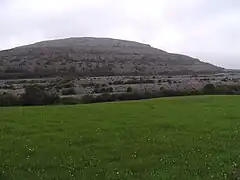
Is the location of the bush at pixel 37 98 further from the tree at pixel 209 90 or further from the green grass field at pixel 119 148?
the green grass field at pixel 119 148

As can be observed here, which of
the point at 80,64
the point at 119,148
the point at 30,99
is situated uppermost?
the point at 80,64

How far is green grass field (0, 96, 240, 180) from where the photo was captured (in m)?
14.5

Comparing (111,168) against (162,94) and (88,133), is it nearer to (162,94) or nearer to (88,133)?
(88,133)

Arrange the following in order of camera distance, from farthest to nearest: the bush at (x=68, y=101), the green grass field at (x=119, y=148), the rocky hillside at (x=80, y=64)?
the rocky hillside at (x=80, y=64)
the bush at (x=68, y=101)
the green grass field at (x=119, y=148)

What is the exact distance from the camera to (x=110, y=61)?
18125 cm

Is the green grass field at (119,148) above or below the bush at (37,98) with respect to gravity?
above

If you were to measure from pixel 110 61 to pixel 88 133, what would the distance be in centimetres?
15959

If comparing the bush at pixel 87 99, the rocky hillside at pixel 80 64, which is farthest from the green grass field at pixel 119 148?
the rocky hillside at pixel 80 64

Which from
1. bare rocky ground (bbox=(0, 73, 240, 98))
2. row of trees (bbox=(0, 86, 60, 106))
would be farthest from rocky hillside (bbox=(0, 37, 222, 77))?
row of trees (bbox=(0, 86, 60, 106))

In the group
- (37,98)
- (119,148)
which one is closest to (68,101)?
(37,98)

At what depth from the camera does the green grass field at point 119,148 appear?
47.4 ft

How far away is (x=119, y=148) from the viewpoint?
18.2m

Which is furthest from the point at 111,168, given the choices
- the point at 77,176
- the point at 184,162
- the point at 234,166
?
the point at 234,166

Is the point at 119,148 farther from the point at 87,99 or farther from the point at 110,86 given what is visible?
A: the point at 110,86
